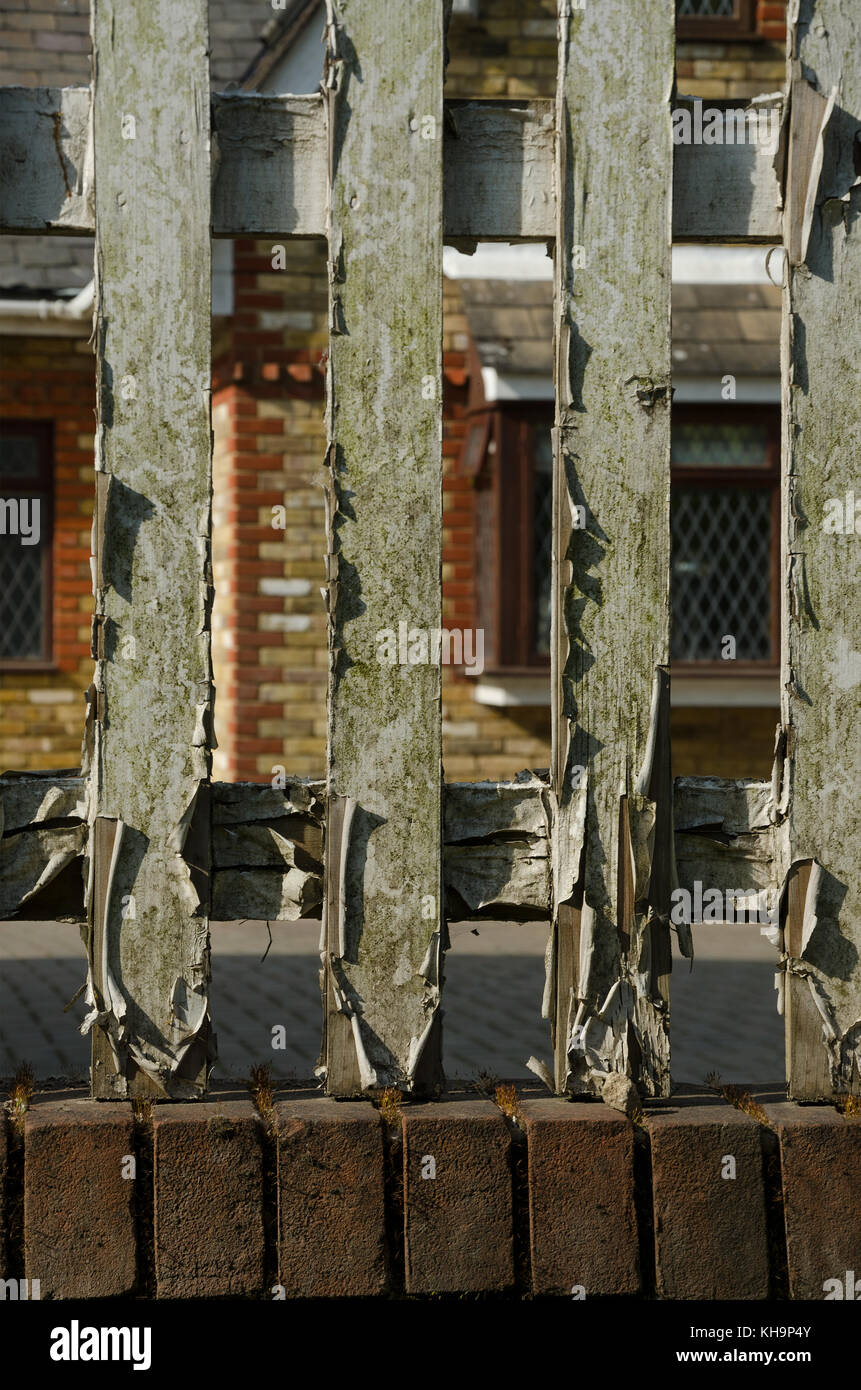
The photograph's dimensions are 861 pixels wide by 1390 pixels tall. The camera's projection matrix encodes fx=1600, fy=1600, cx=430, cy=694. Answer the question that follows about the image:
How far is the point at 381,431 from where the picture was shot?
9.03 feet

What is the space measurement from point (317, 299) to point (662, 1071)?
7654 mm

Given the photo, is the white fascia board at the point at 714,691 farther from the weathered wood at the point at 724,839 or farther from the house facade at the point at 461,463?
the weathered wood at the point at 724,839

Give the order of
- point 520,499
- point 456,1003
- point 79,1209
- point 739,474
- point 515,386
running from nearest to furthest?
point 79,1209
point 456,1003
point 515,386
point 520,499
point 739,474

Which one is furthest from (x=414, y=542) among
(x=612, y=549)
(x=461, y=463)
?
(x=461, y=463)

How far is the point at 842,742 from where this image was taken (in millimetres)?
2846

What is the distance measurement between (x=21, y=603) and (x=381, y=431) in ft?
28.3

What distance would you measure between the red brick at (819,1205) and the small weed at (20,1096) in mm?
1299

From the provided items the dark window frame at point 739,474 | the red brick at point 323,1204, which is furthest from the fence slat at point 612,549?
the dark window frame at point 739,474

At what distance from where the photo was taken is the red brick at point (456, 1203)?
2693mm

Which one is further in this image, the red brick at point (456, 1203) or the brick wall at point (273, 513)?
the brick wall at point (273, 513)

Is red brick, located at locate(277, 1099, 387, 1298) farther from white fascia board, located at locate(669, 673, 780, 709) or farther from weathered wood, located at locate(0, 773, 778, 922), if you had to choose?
white fascia board, located at locate(669, 673, 780, 709)

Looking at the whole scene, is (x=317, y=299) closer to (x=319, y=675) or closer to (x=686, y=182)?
(x=319, y=675)

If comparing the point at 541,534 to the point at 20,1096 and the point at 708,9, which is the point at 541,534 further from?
the point at 20,1096

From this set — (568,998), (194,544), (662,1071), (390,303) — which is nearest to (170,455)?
(194,544)
